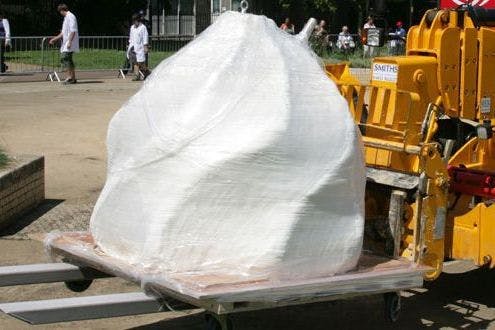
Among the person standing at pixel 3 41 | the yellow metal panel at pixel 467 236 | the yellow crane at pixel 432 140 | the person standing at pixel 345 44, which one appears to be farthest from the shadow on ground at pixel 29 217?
the person standing at pixel 345 44

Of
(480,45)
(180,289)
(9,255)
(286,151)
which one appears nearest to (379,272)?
(286,151)

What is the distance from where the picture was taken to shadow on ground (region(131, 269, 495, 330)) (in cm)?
611

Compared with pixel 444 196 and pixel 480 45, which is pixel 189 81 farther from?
pixel 480 45

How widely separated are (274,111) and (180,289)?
114cm

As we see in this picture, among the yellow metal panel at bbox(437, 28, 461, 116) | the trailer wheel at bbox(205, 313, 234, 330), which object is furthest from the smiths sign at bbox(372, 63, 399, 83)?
the trailer wheel at bbox(205, 313, 234, 330)

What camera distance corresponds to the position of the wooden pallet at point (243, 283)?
14.7 feet

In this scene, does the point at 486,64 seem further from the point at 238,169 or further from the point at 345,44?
the point at 345,44

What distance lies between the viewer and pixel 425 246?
18.4ft

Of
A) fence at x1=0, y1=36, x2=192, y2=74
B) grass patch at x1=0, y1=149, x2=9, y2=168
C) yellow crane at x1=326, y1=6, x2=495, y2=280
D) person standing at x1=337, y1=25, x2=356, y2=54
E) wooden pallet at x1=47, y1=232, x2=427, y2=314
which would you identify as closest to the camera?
wooden pallet at x1=47, y1=232, x2=427, y2=314

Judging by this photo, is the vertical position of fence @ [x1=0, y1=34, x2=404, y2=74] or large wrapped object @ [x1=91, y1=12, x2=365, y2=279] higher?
large wrapped object @ [x1=91, y1=12, x2=365, y2=279]

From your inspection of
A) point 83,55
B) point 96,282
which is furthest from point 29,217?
point 83,55

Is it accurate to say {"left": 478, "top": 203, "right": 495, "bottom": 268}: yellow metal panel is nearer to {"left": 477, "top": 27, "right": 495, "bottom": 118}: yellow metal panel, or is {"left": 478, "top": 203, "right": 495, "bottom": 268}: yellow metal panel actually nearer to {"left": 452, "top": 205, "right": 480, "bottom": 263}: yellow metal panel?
{"left": 452, "top": 205, "right": 480, "bottom": 263}: yellow metal panel

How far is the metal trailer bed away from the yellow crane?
458 mm

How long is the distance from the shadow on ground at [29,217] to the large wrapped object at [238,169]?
3250mm
